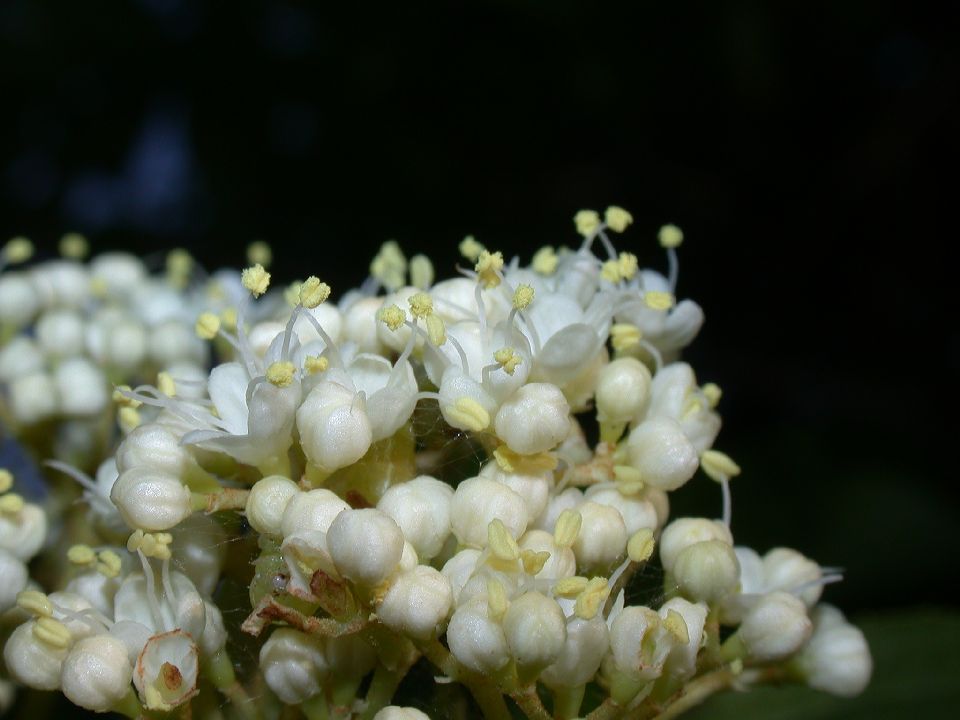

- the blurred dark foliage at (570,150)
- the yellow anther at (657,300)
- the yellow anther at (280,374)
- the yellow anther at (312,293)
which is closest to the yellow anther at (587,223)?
the yellow anther at (657,300)

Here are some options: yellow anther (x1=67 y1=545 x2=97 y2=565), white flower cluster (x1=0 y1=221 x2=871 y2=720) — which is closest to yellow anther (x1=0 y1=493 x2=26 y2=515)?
white flower cluster (x1=0 y1=221 x2=871 y2=720)

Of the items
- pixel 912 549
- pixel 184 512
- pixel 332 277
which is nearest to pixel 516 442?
pixel 184 512

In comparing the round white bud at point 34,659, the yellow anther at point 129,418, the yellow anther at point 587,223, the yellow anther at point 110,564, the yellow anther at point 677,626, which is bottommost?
the round white bud at point 34,659

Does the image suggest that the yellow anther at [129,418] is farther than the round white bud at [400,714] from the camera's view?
Yes

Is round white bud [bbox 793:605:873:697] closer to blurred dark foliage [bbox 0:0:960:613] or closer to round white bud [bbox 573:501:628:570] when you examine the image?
round white bud [bbox 573:501:628:570]

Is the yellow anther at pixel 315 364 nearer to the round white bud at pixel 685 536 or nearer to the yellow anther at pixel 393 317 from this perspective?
the yellow anther at pixel 393 317

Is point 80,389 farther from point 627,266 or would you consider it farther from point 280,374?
point 627,266

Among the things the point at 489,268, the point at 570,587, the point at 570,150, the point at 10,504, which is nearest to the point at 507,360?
the point at 489,268
